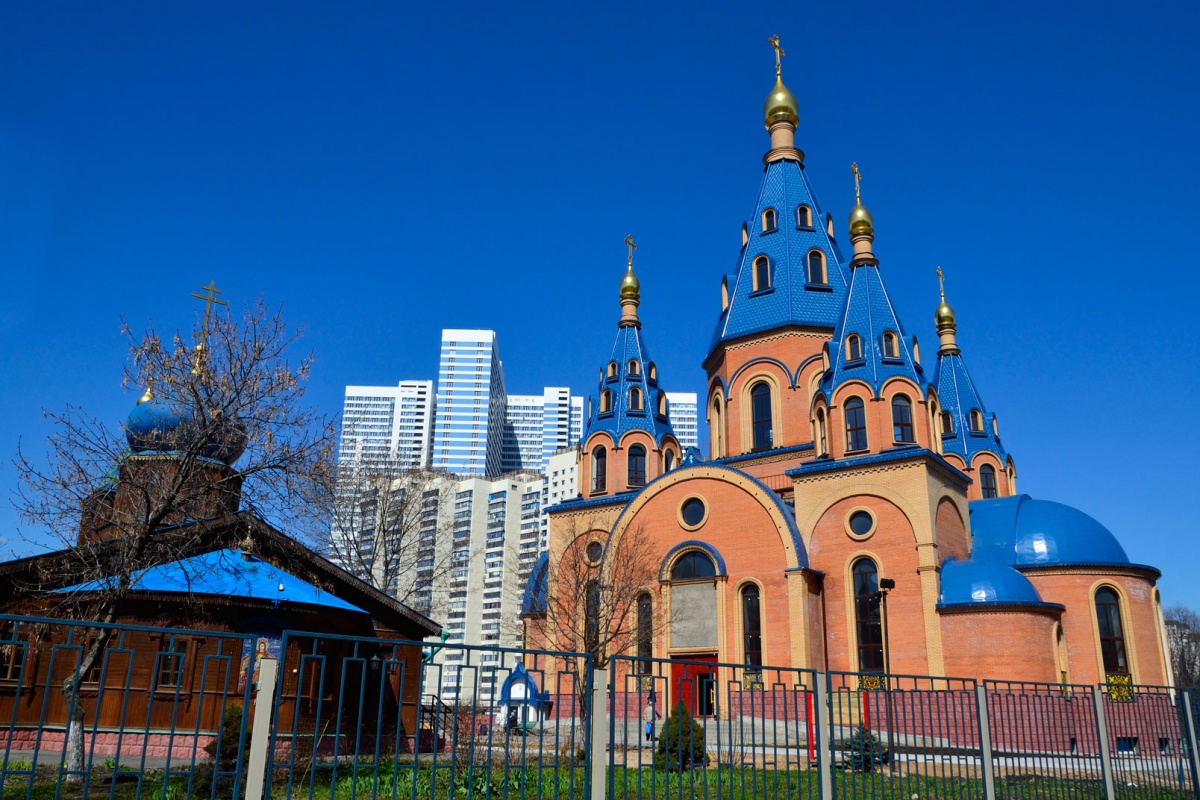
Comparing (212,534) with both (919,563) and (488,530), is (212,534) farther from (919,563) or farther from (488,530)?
(488,530)

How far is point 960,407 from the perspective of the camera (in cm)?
3278

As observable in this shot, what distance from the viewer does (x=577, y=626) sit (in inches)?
907

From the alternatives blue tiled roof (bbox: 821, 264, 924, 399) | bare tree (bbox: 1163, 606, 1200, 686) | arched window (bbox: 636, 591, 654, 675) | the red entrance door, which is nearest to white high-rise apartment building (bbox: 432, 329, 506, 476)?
Result: bare tree (bbox: 1163, 606, 1200, 686)

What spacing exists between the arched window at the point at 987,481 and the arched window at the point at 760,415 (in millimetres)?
Answer: 9608

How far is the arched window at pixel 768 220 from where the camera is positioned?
28906 millimetres

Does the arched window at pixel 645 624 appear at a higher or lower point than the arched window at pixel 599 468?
lower

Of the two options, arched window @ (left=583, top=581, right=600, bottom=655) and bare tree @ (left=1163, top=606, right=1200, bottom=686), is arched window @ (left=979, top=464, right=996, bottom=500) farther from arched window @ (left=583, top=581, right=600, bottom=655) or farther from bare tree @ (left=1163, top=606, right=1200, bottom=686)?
bare tree @ (left=1163, top=606, right=1200, bottom=686)

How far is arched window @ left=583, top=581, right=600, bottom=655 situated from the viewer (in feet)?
72.8

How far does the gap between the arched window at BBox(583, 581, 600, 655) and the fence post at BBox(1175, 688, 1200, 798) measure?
13384mm

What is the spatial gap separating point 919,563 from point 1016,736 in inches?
488

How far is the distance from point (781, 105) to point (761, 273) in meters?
6.11

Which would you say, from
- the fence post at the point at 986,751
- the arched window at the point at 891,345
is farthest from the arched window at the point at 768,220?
the fence post at the point at 986,751

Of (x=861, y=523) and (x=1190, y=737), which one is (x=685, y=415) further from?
(x=1190, y=737)

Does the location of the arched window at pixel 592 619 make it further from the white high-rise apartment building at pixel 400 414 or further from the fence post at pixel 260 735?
the white high-rise apartment building at pixel 400 414
